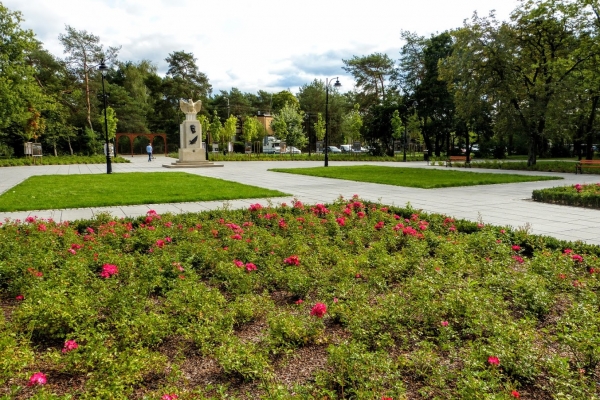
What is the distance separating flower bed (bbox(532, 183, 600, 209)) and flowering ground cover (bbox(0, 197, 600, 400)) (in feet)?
17.3

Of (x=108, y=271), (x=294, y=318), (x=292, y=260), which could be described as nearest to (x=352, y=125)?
(x=292, y=260)

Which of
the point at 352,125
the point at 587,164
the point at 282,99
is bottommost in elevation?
the point at 587,164

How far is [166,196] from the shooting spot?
11.4m

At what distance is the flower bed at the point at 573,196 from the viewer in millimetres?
9859

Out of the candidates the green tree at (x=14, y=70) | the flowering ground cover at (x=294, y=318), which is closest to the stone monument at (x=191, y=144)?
the green tree at (x=14, y=70)

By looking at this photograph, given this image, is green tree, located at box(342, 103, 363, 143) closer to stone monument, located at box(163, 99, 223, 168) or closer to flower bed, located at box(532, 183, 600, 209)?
stone monument, located at box(163, 99, 223, 168)

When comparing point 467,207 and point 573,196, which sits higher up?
point 573,196

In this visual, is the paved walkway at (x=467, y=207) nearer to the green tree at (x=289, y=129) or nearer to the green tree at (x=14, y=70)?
the green tree at (x=14, y=70)

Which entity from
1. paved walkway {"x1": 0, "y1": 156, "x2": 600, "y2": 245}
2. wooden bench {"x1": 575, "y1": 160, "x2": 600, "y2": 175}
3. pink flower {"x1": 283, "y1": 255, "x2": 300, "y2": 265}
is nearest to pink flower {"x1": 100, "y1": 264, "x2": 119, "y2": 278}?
pink flower {"x1": 283, "y1": 255, "x2": 300, "y2": 265}

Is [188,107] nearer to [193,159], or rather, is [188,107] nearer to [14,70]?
[193,159]

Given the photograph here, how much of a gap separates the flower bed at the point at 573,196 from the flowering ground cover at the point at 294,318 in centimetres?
526

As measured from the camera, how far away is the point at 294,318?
342 centimetres

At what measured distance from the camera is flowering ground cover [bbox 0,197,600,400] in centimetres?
264

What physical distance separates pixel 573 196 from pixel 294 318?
31.0ft
